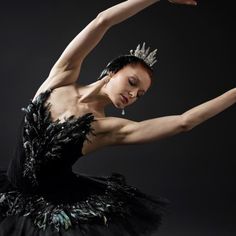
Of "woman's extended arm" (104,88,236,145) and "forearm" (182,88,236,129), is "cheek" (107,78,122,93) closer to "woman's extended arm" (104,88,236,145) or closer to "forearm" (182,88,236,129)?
"woman's extended arm" (104,88,236,145)

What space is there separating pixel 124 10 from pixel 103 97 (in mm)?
318

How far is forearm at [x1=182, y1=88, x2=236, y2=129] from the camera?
155 cm

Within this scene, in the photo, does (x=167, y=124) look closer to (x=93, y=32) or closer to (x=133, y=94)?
(x=133, y=94)

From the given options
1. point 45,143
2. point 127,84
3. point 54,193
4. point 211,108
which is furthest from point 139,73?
point 54,193

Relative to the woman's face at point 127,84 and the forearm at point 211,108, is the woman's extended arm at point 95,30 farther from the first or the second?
the forearm at point 211,108

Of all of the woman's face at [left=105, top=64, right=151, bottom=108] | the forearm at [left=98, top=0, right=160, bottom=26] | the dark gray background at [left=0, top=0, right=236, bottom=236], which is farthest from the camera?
the dark gray background at [left=0, top=0, right=236, bottom=236]

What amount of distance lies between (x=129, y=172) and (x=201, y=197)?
0.41 metres

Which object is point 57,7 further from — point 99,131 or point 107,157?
point 99,131

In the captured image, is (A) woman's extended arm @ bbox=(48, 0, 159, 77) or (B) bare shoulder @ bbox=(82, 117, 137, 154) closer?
(A) woman's extended arm @ bbox=(48, 0, 159, 77)

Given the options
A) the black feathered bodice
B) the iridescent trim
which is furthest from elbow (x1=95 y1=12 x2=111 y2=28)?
the iridescent trim

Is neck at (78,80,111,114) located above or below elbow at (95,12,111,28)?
below

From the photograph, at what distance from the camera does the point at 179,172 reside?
8.96ft

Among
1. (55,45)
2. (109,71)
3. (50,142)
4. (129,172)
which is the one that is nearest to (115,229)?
(50,142)

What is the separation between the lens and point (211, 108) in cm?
155
